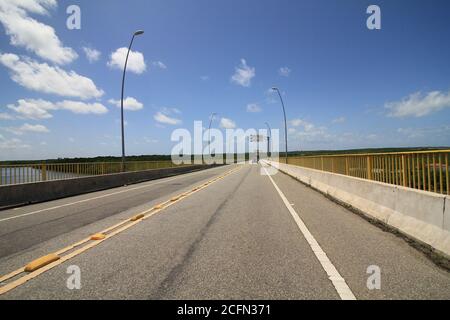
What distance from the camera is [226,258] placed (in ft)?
16.9

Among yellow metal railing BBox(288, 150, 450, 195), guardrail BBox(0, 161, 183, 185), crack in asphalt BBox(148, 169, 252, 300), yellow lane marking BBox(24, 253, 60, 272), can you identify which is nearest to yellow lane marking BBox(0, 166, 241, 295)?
yellow lane marking BBox(24, 253, 60, 272)

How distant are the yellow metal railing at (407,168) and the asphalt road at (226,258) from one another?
1.25 m

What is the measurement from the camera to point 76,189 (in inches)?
666

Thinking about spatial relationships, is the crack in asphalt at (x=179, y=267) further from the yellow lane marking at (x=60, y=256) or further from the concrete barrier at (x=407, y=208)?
the concrete barrier at (x=407, y=208)

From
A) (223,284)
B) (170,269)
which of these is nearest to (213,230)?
(170,269)

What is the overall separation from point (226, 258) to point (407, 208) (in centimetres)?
390

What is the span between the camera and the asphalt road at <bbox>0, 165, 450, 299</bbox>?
3863 mm

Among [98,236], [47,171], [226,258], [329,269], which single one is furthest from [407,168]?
[47,171]

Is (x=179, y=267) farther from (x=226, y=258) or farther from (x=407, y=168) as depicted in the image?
(x=407, y=168)

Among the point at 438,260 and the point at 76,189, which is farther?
the point at 76,189

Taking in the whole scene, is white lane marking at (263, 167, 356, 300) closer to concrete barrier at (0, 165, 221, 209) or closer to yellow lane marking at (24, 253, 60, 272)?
yellow lane marking at (24, 253, 60, 272)

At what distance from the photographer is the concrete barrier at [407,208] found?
5267 mm

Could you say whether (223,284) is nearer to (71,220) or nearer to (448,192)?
(448,192)
